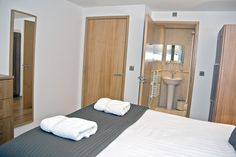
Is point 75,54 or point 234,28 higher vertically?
point 234,28

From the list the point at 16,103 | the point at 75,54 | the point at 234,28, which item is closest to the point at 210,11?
the point at 234,28

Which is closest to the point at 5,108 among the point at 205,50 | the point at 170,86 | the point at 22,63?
the point at 22,63

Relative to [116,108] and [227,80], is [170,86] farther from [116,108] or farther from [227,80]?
[116,108]

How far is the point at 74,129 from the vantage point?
135 cm

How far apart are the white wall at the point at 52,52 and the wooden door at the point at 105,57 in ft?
0.75

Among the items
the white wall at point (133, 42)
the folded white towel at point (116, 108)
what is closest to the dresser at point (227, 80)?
the white wall at point (133, 42)

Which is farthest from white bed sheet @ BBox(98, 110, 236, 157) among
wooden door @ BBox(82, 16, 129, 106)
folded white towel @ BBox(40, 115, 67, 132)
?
wooden door @ BBox(82, 16, 129, 106)

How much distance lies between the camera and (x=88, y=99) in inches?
157

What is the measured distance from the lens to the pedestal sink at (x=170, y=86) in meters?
4.78

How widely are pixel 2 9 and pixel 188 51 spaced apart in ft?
13.2

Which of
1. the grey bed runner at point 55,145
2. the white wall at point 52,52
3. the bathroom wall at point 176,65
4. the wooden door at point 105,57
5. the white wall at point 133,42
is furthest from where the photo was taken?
the bathroom wall at point 176,65

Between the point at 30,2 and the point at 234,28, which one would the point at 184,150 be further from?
the point at 30,2

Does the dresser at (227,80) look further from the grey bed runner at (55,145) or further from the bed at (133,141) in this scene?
the grey bed runner at (55,145)

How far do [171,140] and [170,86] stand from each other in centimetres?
351
